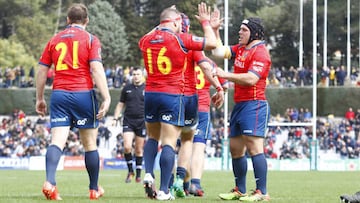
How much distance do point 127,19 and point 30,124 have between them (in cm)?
2667

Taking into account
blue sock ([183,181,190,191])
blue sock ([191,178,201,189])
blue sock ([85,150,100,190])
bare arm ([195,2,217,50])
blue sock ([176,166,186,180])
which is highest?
bare arm ([195,2,217,50])

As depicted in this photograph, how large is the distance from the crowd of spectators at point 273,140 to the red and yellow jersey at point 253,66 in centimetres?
2321

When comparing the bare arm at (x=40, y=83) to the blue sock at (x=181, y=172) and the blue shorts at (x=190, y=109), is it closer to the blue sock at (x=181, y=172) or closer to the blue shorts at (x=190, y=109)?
the blue shorts at (x=190, y=109)

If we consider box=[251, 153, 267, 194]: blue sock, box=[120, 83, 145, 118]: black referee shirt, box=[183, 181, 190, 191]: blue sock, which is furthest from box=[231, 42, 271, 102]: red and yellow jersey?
box=[120, 83, 145, 118]: black referee shirt

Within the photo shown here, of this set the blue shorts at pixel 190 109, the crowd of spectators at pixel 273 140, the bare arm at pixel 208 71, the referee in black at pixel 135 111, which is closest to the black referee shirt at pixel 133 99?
the referee in black at pixel 135 111

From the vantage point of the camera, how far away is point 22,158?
1453 inches

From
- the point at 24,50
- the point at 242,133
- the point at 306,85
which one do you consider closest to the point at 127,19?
the point at 24,50

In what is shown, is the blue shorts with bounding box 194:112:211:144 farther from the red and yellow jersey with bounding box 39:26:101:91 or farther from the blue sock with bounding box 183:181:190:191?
the red and yellow jersey with bounding box 39:26:101:91

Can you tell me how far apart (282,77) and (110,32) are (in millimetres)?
21109

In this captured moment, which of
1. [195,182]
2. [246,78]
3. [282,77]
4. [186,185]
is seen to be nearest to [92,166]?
[246,78]

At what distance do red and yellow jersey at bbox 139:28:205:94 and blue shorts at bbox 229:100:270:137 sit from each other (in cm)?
94

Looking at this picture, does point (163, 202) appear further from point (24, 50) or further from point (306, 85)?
point (24, 50)

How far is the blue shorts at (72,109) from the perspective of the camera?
12.0m

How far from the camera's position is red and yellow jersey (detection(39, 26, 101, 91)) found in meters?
12.0
